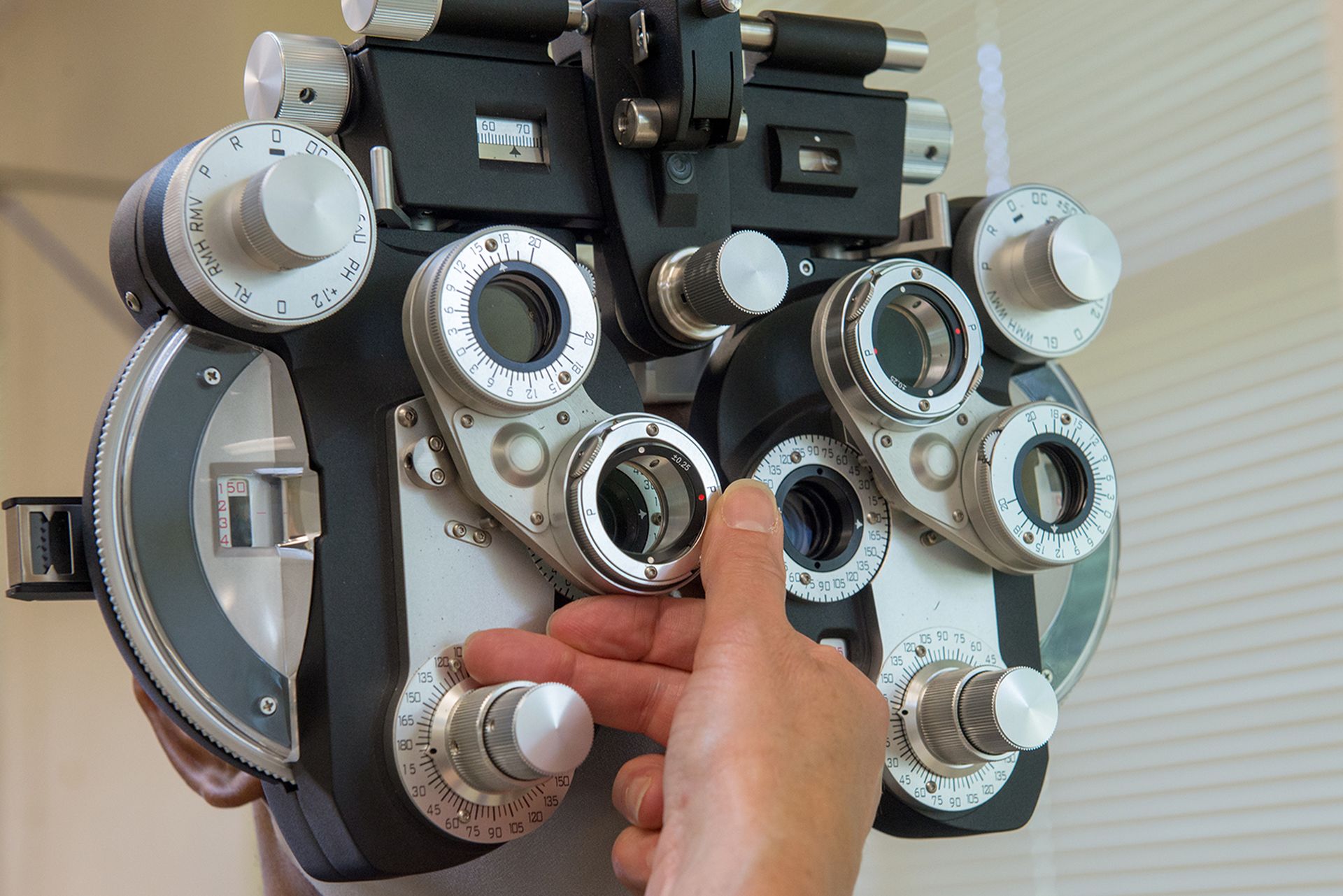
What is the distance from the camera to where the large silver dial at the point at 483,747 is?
2.27ft

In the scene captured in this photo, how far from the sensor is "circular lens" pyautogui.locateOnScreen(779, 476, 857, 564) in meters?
0.89

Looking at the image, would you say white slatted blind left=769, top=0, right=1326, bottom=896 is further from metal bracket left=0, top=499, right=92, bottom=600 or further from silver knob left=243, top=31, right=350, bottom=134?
metal bracket left=0, top=499, right=92, bottom=600

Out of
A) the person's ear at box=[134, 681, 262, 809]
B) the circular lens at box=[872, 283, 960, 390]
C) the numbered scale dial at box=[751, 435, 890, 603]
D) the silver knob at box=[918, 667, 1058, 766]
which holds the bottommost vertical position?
the person's ear at box=[134, 681, 262, 809]

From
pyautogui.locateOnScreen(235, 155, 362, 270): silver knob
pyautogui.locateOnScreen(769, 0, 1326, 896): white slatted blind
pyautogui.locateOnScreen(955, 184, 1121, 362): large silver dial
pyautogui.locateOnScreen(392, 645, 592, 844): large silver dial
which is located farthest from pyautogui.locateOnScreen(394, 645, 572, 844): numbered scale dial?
pyautogui.locateOnScreen(769, 0, 1326, 896): white slatted blind

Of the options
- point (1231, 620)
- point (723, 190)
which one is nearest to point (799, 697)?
point (723, 190)

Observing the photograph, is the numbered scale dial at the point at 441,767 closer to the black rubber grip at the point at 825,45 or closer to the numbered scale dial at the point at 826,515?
the numbered scale dial at the point at 826,515

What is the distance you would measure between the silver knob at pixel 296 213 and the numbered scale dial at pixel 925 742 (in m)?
0.42

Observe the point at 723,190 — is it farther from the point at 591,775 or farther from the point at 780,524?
the point at 591,775

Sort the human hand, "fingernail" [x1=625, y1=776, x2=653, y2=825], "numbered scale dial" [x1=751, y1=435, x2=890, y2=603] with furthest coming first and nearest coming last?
"numbered scale dial" [x1=751, y1=435, x2=890, y2=603] < "fingernail" [x1=625, y1=776, x2=653, y2=825] < the human hand

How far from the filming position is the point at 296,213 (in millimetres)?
690

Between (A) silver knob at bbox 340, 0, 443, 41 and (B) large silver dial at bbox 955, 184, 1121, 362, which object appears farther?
(B) large silver dial at bbox 955, 184, 1121, 362

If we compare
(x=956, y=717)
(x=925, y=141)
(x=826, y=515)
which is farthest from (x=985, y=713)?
(x=925, y=141)

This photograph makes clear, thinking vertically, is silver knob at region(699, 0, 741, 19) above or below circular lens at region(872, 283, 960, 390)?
above

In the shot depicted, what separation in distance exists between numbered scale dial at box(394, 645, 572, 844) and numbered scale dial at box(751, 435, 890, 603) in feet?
0.71
